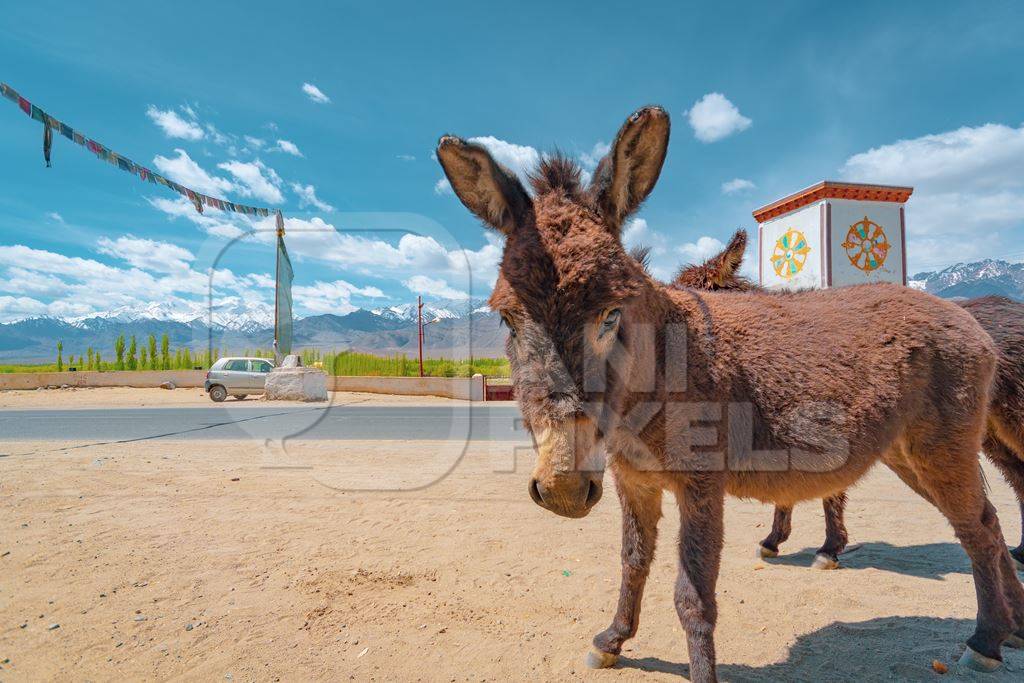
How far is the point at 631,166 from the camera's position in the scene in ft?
8.54

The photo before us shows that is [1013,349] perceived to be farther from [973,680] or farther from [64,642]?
[64,642]

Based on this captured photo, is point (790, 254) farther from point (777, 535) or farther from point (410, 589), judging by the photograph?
point (410, 589)

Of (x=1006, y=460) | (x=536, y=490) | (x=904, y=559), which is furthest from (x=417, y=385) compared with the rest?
(x=536, y=490)

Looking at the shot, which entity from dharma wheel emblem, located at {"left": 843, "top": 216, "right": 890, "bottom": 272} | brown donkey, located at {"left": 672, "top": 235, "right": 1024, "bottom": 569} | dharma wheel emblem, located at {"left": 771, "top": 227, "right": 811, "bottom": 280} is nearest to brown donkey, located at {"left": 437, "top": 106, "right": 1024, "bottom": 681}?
brown donkey, located at {"left": 672, "top": 235, "right": 1024, "bottom": 569}

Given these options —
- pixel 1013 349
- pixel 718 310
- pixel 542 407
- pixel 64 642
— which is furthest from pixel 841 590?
pixel 64 642

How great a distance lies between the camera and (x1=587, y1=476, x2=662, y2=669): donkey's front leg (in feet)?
10.6

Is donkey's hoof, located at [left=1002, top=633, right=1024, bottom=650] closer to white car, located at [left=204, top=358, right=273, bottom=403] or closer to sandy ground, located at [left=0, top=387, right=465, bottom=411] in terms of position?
sandy ground, located at [left=0, top=387, right=465, bottom=411]

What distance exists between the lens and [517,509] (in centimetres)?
626

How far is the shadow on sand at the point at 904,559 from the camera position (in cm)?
475

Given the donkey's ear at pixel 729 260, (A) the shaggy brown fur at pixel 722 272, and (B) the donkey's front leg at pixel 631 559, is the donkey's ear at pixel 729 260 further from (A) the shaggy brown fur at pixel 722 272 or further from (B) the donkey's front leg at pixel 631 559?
(B) the donkey's front leg at pixel 631 559

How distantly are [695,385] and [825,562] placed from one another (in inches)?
134

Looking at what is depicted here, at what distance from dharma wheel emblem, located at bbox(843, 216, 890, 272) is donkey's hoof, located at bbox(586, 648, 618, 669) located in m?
12.7

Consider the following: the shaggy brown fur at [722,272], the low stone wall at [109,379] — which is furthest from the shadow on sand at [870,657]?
the low stone wall at [109,379]

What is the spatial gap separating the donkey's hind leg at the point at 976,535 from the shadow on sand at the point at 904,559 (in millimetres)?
1349
